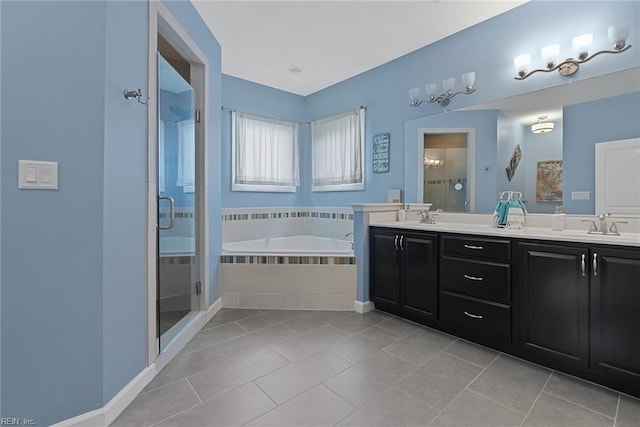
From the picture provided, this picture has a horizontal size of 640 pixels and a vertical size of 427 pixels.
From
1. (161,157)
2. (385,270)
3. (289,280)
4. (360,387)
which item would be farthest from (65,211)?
(385,270)

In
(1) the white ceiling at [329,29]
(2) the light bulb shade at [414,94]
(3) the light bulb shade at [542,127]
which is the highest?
(1) the white ceiling at [329,29]

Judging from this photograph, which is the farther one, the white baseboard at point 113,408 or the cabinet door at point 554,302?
the cabinet door at point 554,302

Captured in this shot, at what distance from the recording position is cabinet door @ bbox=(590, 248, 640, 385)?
5.29 feet

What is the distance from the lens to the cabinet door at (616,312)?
1611mm

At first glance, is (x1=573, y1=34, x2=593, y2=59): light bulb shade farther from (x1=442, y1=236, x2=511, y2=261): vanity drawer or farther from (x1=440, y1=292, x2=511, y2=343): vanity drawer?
(x1=440, y1=292, x2=511, y2=343): vanity drawer

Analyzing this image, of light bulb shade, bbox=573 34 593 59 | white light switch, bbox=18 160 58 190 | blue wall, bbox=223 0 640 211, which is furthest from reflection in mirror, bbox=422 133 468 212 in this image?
white light switch, bbox=18 160 58 190

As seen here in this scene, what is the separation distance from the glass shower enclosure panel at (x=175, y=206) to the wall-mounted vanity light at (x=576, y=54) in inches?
108

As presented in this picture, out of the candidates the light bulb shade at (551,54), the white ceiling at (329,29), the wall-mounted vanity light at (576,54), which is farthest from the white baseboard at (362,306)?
the white ceiling at (329,29)

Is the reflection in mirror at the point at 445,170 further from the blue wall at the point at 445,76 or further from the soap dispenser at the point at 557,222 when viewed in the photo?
the soap dispenser at the point at 557,222

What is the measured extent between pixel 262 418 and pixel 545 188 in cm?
251

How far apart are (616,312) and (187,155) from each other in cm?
306

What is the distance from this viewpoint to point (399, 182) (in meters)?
3.50

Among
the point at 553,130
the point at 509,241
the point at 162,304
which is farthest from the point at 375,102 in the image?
the point at 162,304

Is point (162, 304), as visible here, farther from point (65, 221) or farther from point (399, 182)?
point (399, 182)
